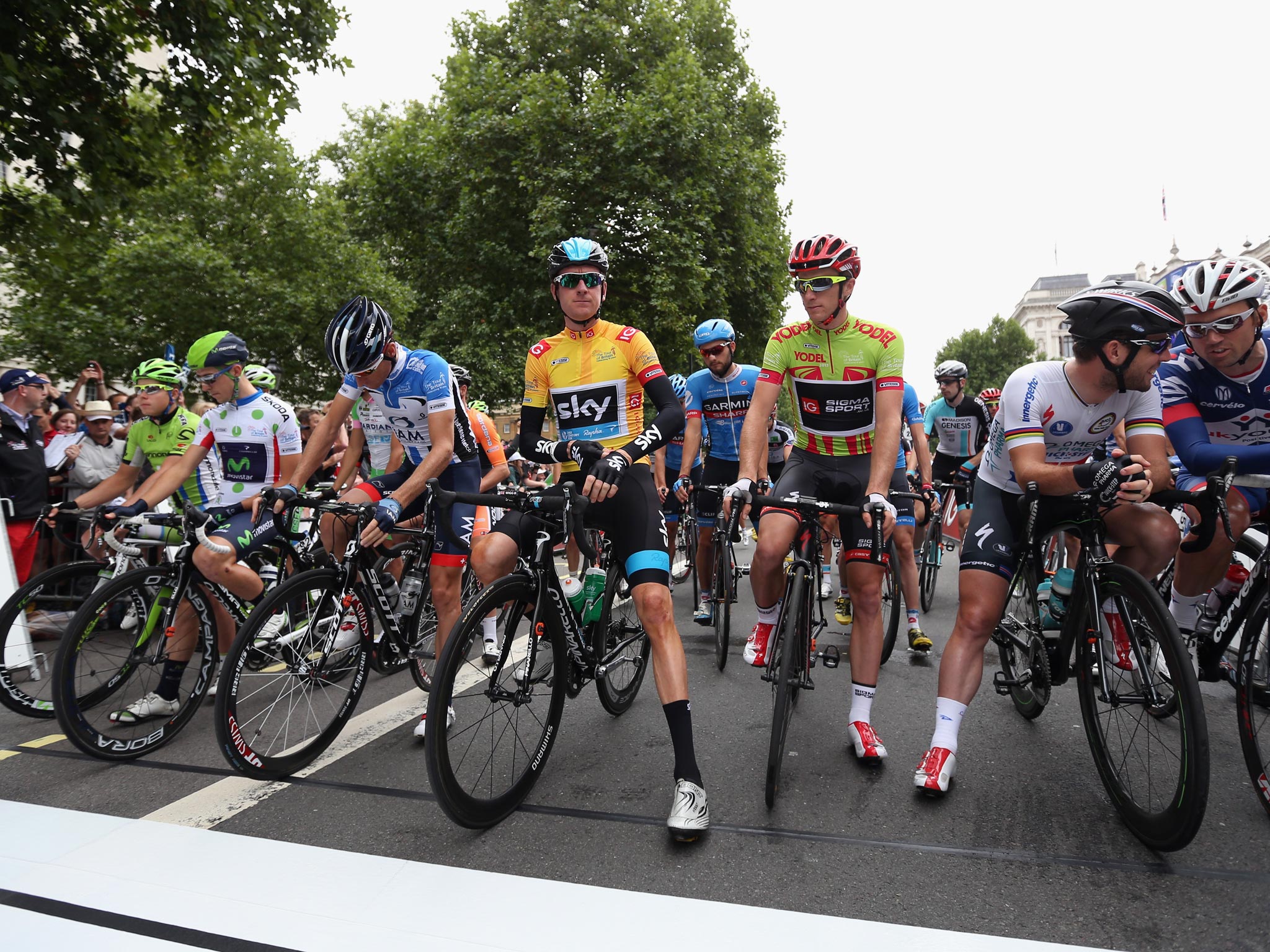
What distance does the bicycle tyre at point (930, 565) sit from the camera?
7953 mm

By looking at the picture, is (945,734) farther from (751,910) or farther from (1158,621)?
(751,910)

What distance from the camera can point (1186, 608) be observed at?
4020mm

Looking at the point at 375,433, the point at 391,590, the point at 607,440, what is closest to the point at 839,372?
the point at 607,440

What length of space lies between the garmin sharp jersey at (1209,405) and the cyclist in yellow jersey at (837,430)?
4.06ft

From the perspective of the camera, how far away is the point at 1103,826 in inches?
120

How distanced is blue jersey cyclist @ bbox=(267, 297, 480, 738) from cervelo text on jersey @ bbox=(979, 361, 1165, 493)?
2.67 metres

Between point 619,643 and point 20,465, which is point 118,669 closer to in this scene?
point 619,643

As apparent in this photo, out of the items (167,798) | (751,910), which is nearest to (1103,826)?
(751,910)

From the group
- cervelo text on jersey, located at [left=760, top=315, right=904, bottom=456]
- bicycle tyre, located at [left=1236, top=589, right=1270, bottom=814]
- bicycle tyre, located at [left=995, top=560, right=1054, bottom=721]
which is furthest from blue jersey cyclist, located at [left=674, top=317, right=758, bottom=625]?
bicycle tyre, located at [left=1236, top=589, right=1270, bottom=814]

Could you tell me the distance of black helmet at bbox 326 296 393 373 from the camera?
4.12 m

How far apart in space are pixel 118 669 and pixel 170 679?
0.84 feet

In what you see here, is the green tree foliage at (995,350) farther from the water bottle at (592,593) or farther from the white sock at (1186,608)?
the water bottle at (592,593)

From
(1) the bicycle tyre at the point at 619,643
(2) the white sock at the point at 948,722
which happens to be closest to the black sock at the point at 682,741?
(1) the bicycle tyre at the point at 619,643

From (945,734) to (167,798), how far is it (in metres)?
3.28
